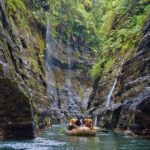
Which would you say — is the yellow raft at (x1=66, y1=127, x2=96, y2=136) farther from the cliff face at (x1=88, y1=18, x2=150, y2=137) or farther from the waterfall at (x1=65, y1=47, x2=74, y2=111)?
the waterfall at (x1=65, y1=47, x2=74, y2=111)

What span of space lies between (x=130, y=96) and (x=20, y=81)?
23.6 ft

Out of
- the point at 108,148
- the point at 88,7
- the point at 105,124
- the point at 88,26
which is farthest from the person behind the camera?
the point at 88,7

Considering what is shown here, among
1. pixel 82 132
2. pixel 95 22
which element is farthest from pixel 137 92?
pixel 95 22

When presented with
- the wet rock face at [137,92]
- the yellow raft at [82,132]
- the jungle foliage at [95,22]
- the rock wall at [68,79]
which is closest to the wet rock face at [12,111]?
the yellow raft at [82,132]

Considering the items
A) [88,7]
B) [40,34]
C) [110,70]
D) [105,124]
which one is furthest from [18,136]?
[88,7]

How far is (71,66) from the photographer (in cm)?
5616

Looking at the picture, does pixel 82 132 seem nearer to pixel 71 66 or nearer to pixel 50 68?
pixel 50 68

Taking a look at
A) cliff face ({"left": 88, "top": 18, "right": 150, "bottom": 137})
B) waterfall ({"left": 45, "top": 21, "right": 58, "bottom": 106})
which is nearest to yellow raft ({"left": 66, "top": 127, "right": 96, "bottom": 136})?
cliff face ({"left": 88, "top": 18, "right": 150, "bottom": 137})

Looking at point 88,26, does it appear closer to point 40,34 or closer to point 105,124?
point 40,34

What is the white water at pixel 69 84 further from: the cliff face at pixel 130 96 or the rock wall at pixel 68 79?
the cliff face at pixel 130 96

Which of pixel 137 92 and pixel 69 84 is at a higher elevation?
pixel 69 84

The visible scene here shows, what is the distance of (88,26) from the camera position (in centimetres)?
6159

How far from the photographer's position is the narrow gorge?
72.0ft

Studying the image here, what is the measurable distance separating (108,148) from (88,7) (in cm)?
5243
